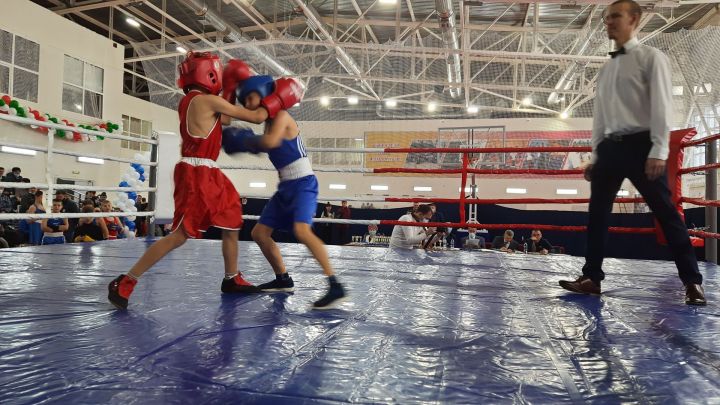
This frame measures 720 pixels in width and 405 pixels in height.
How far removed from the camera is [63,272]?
2.64m

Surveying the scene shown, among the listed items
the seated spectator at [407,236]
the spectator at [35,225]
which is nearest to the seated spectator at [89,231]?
the spectator at [35,225]

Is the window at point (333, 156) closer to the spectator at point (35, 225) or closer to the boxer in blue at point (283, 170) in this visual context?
the spectator at point (35, 225)

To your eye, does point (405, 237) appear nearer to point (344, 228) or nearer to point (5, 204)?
point (344, 228)

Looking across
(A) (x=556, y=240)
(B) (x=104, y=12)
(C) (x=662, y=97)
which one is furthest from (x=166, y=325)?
(B) (x=104, y=12)

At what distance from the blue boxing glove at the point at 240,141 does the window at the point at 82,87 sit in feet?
34.5

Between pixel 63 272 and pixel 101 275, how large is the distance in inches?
9.0

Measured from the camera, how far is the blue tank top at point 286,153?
7.18 feet

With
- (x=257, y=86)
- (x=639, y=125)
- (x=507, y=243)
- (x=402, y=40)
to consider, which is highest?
(x=402, y=40)

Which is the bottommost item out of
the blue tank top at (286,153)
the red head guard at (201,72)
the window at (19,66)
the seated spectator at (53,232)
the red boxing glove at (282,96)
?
the seated spectator at (53,232)

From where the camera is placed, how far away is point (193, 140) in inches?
81.0

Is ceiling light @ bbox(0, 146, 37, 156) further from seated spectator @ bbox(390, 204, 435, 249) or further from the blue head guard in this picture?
the blue head guard

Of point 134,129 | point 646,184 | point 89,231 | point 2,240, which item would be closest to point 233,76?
point 646,184

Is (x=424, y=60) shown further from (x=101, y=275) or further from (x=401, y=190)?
(x=101, y=275)

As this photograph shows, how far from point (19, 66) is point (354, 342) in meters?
10.9
